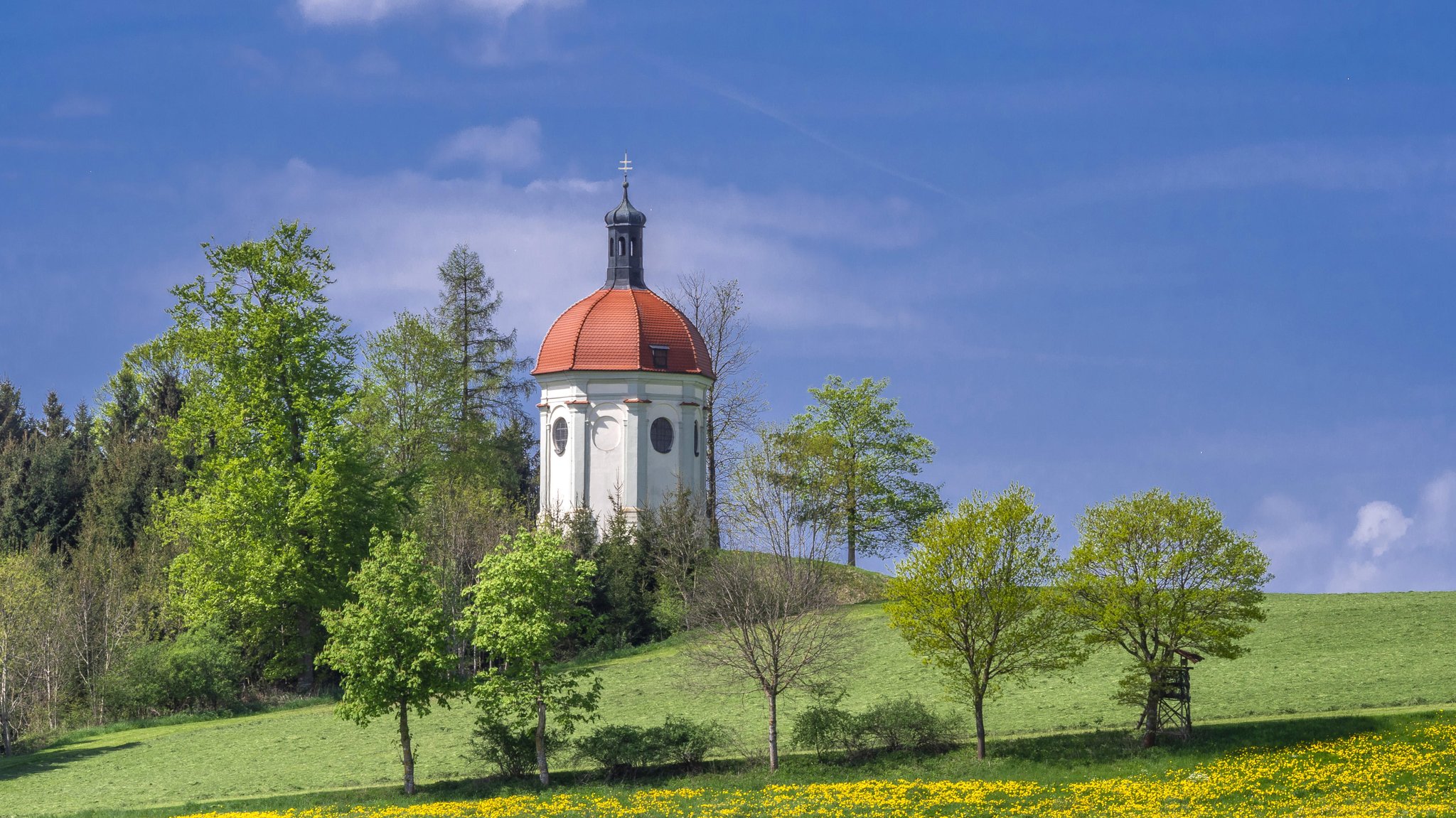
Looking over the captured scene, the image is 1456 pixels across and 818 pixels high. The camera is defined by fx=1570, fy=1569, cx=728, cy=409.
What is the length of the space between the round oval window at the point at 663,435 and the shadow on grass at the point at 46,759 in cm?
2410

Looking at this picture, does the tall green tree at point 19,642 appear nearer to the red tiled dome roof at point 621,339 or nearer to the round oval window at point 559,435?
the round oval window at point 559,435

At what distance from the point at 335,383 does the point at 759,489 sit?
61.0 ft

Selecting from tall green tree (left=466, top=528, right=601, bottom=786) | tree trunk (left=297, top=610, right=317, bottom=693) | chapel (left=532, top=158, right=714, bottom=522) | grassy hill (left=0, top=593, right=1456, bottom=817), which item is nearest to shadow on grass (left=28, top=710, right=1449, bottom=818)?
grassy hill (left=0, top=593, right=1456, bottom=817)

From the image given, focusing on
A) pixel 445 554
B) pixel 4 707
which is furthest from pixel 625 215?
pixel 4 707

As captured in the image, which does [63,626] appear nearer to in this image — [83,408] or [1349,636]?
[83,408]

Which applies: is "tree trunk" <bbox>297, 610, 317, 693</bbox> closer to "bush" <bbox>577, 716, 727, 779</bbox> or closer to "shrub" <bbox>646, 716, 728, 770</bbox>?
"bush" <bbox>577, 716, 727, 779</bbox>

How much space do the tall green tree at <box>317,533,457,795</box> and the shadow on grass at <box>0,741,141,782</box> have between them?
10842 millimetres

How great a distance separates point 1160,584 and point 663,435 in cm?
3086

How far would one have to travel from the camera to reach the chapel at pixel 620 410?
203 ft

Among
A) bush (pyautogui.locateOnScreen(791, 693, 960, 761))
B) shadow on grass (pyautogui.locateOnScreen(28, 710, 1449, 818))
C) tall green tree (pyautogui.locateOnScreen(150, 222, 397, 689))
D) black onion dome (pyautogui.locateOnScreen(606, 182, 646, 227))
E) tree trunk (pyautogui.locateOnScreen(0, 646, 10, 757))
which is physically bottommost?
shadow on grass (pyautogui.locateOnScreen(28, 710, 1449, 818))

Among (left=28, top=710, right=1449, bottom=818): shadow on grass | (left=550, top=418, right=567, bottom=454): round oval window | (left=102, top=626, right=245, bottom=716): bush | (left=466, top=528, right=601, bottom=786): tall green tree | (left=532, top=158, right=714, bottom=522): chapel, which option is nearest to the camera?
(left=28, top=710, right=1449, bottom=818): shadow on grass

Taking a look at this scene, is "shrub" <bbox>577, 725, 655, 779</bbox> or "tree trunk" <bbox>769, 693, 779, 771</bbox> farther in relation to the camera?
"shrub" <bbox>577, 725, 655, 779</bbox>

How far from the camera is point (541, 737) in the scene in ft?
113

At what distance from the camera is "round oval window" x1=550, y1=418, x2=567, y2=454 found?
207 feet
